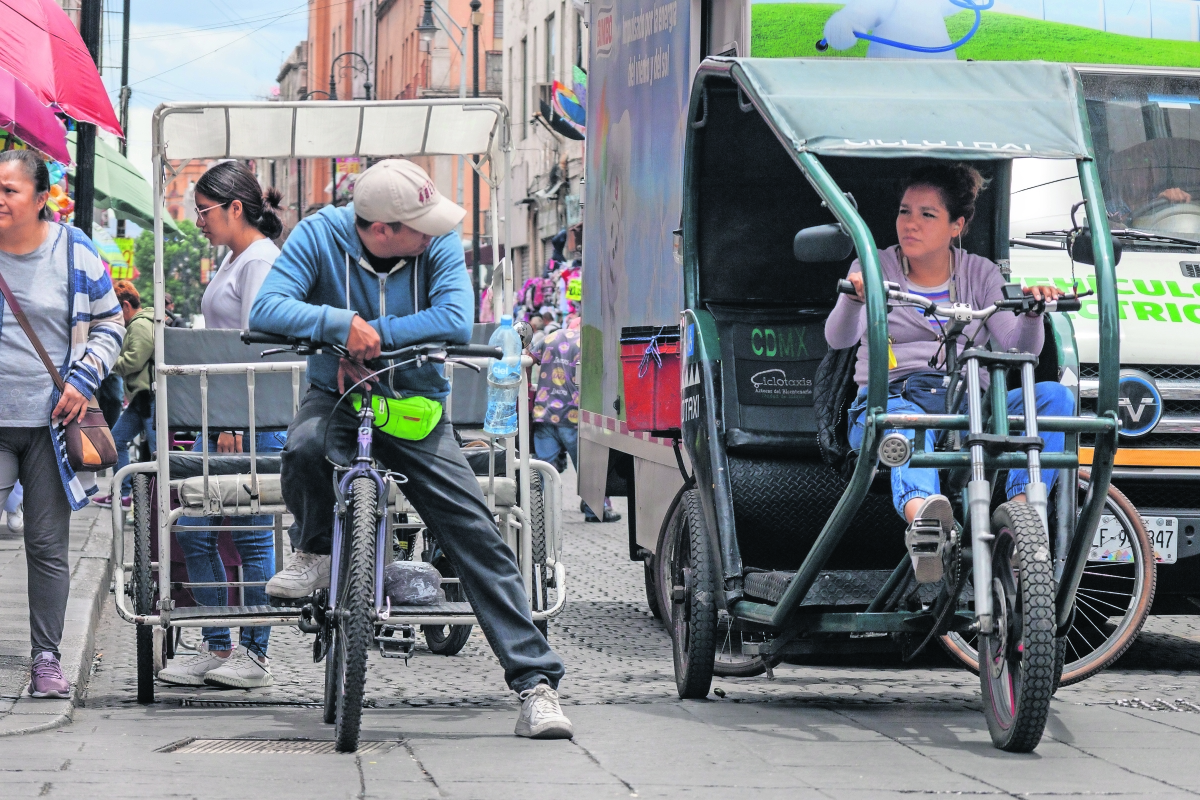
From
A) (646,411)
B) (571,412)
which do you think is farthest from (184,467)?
(571,412)

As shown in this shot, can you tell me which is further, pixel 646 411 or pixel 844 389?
pixel 646 411

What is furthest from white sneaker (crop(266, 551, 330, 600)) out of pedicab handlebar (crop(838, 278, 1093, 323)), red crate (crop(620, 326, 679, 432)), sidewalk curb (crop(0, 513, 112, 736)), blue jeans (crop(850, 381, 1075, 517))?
red crate (crop(620, 326, 679, 432))

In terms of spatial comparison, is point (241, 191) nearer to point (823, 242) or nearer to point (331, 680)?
point (331, 680)

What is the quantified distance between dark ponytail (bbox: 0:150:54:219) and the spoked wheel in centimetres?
178

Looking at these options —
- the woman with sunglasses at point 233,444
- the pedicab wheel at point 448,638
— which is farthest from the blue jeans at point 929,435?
the pedicab wheel at point 448,638

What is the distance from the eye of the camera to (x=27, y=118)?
764 centimetres

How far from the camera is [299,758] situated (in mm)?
5320

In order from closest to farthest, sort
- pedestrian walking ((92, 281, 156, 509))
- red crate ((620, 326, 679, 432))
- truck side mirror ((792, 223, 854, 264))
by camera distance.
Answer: truck side mirror ((792, 223, 854, 264)) → red crate ((620, 326, 679, 432)) → pedestrian walking ((92, 281, 156, 509))

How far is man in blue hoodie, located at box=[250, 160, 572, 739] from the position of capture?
5668mm

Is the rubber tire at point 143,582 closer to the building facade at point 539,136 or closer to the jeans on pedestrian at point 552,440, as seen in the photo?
the jeans on pedestrian at point 552,440

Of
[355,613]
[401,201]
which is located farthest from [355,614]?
[401,201]

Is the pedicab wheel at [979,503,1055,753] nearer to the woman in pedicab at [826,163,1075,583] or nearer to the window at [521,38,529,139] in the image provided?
the woman in pedicab at [826,163,1075,583]

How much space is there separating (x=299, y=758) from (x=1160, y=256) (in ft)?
14.5

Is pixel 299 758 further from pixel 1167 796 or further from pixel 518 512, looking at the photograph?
pixel 1167 796
